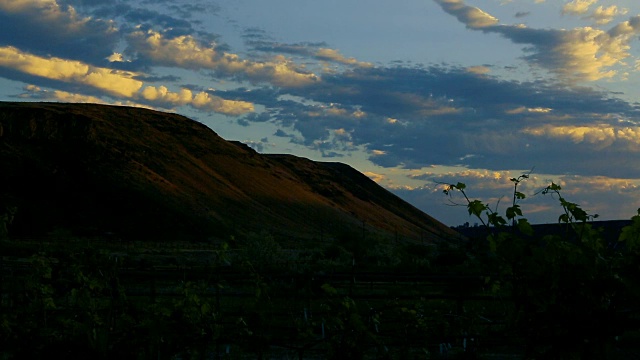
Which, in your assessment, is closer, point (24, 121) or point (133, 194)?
point (133, 194)

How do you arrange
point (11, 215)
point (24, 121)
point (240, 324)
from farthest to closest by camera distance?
point (24, 121)
point (11, 215)
point (240, 324)

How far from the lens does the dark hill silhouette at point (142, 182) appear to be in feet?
300

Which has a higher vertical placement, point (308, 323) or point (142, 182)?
point (142, 182)

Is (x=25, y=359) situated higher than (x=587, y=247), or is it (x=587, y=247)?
(x=587, y=247)

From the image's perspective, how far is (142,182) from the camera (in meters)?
100

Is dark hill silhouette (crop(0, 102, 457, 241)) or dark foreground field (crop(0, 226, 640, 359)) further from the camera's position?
dark hill silhouette (crop(0, 102, 457, 241))

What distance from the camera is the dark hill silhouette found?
9156 cm

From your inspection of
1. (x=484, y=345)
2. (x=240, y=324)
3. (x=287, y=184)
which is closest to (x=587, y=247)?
(x=484, y=345)

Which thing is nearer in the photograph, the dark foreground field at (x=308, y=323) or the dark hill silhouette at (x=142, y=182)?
the dark foreground field at (x=308, y=323)

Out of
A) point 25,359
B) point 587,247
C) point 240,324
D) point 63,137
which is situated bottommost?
point 25,359

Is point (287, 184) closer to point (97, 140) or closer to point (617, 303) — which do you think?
point (97, 140)

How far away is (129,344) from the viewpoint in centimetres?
405

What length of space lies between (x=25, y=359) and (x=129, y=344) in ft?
2.74

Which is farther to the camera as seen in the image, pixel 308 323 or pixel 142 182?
pixel 142 182
